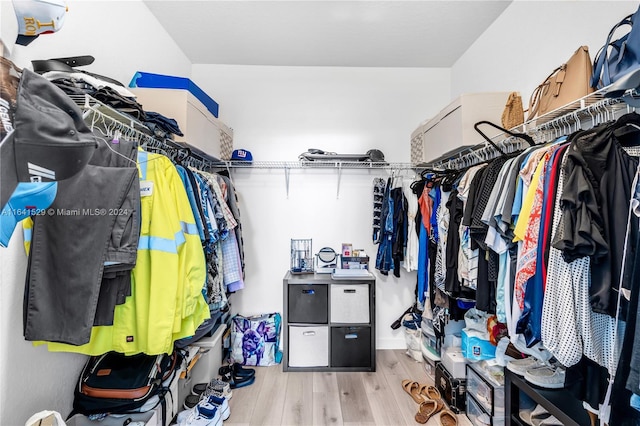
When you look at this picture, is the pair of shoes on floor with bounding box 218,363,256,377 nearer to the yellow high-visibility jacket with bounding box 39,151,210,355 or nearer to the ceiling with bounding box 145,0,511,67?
the yellow high-visibility jacket with bounding box 39,151,210,355

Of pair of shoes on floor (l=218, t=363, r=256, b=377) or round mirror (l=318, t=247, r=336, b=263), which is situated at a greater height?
round mirror (l=318, t=247, r=336, b=263)

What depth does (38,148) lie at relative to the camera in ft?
1.86

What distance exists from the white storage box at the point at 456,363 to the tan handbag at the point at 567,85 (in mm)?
1587

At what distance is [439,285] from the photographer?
192cm

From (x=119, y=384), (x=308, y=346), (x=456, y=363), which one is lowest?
(x=308, y=346)

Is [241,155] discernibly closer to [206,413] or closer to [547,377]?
[206,413]

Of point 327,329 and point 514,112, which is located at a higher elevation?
point 514,112

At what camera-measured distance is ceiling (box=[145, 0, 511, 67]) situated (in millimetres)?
1972

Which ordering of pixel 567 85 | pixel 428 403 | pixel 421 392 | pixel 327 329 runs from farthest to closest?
pixel 327 329 → pixel 421 392 → pixel 428 403 → pixel 567 85

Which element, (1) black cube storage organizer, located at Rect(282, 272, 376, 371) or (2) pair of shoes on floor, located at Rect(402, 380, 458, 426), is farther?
(1) black cube storage organizer, located at Rect(282, 272, 376, 371)

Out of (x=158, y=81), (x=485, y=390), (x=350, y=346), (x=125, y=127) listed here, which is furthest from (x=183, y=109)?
(x=485, y=390)

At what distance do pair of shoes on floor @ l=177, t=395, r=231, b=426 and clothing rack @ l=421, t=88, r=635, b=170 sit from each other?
2415 millimetres

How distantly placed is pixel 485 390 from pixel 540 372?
1.48ft

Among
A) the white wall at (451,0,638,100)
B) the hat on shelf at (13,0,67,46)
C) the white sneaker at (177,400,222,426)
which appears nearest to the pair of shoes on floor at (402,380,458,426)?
the white sneaker at (177,400,222,426)
